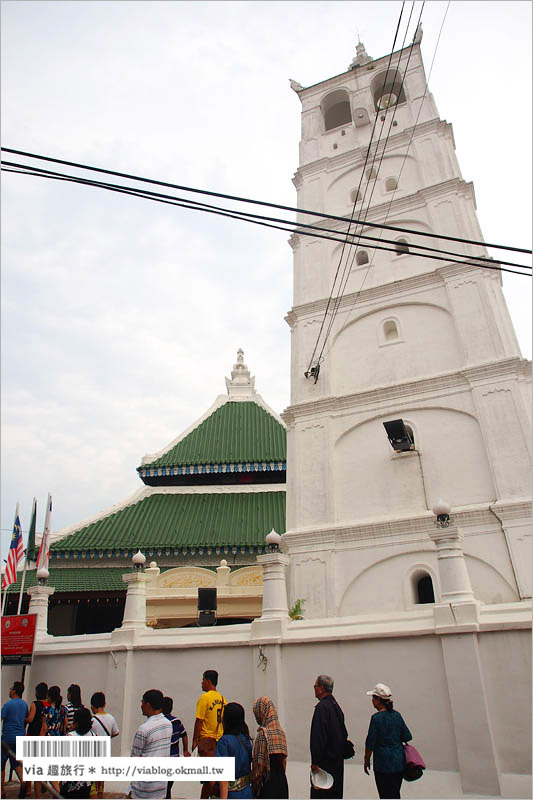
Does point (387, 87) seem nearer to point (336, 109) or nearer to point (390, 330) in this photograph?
point (336, 109)

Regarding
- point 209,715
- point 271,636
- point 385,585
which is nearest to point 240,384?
point 385,585

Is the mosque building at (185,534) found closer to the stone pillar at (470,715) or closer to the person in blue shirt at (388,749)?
the stone pillar at (470,715)

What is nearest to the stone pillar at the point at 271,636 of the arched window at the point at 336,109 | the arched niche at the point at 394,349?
the arched niche at the point at 394,349

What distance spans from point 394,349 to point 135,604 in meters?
9.13

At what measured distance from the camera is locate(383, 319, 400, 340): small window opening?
A: 15.2 m

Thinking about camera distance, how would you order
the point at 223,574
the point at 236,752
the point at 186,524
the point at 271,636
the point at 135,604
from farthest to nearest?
the point at 186,524 < the point at 223,574 < the point at 135,604 < the point at 271,636 < the point at 236,752

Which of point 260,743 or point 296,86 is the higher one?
point 296,86

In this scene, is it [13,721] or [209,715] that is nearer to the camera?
[209,715]

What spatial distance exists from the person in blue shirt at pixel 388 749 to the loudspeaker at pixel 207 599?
202 inches

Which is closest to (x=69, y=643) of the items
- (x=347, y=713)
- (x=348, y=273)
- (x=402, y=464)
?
(x=347, y=713)

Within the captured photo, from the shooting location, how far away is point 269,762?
4977mm

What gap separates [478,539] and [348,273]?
29.2 ft

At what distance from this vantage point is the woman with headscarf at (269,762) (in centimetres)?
490

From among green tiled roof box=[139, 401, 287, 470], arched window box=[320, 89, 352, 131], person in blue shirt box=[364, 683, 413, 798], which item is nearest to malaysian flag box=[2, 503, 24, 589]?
green tiled roof box=[139, 401, 287, 470]
